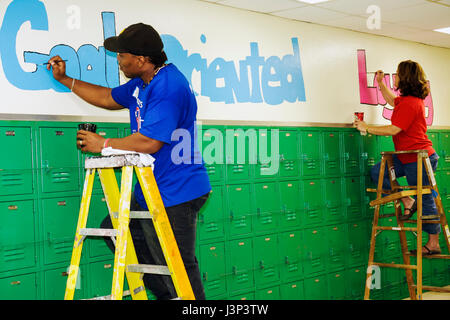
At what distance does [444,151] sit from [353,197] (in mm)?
1594

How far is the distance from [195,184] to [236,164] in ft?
4.81

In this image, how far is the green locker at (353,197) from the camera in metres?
5.30

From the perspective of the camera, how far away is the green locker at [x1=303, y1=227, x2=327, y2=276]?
494cm

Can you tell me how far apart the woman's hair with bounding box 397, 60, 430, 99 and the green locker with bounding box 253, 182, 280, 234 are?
1.45 m

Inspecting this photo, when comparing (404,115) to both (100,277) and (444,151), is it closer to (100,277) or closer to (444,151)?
(444,151)

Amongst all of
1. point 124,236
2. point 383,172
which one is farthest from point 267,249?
point 124,236

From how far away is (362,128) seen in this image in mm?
5273

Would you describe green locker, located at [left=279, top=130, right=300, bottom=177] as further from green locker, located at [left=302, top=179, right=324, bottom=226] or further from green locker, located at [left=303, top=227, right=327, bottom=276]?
green locker, located at [left=303, top=227, right=327, bottom=276]

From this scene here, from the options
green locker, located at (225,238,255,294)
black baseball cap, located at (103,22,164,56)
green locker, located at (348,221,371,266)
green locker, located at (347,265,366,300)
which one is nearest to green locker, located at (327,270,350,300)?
green locker, located at (347,265,366,300)

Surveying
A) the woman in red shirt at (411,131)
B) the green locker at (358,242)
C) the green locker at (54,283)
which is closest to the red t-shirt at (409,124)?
the woman in red shirt at (411,131)

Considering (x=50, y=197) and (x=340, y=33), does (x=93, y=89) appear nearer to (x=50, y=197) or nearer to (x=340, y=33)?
(x=50, y=197)

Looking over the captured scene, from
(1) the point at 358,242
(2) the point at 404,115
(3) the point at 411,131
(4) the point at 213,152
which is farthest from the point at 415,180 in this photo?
(4) the point at 213,152

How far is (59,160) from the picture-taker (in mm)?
3377

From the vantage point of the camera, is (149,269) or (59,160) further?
(59,160)
